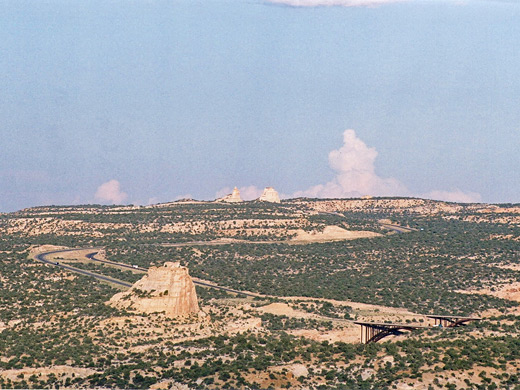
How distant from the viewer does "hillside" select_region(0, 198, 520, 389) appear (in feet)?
230

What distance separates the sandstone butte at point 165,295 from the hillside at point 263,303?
1.37 meters

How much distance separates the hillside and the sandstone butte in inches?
53.8

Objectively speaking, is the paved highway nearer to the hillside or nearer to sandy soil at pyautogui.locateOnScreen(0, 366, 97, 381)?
the hillside

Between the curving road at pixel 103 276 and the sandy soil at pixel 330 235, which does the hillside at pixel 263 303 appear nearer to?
the sandy soil at pixel 330 235

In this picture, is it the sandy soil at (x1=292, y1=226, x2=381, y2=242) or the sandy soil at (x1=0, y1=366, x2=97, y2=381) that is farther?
the sandy soil at (x1=292, y1=226, x2=381, y2=242)

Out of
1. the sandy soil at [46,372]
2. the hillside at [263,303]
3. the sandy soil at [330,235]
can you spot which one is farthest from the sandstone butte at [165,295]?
the sandy soil at [330,235]

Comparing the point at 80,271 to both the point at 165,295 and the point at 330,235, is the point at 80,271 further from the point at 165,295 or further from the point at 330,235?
the point at 330,235

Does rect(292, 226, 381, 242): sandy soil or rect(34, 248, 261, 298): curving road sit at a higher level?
rect(292, 226, 381, 242): sandy soil

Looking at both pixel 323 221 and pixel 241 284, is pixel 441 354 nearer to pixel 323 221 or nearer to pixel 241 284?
pixel 241 284

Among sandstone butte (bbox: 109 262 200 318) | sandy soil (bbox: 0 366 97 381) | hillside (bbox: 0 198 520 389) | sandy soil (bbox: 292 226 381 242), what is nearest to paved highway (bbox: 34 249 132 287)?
hillside (bbox: 0 198 520 389)

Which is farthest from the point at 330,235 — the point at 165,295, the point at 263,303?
the point at 165,295

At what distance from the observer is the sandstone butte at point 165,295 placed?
88.5m

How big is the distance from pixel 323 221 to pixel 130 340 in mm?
112400

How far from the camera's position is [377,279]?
132875 mm
